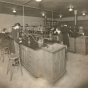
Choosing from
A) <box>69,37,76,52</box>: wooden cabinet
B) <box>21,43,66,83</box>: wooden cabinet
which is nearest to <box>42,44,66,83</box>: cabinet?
<box>21,43,66,83</box>: wooden cabinet

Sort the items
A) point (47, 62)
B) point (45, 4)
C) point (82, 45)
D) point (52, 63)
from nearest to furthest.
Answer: point (52, 63) → point (47, 62) → point (45, 4) → point (82, 45)

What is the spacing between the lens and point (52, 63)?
2051mm

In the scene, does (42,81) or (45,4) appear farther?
(45,4)

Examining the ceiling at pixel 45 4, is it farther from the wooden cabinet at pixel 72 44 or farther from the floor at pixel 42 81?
the floor at pixel 42 81

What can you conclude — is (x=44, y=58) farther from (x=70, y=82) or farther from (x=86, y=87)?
(x=86, y=87)

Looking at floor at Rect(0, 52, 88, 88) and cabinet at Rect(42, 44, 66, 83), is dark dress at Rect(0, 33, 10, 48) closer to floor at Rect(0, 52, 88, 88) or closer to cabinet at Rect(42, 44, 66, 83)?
floor at Rect(0, 52, 88, 88)

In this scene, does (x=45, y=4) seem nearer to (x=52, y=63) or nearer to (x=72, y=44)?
(x=72, y=44)

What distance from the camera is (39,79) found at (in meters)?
2.32

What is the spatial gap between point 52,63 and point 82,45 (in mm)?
2767

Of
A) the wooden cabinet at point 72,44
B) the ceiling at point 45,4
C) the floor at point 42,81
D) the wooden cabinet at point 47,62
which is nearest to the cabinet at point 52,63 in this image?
the wooden cabinet at point 47,62

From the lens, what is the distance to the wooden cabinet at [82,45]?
4.21 m

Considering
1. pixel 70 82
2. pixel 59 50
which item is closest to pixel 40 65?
pixel 59 50

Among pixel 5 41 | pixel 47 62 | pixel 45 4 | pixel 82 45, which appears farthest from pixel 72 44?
pixel 5 41

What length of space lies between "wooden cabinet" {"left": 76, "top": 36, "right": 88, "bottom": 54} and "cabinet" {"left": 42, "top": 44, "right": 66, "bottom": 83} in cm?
227
